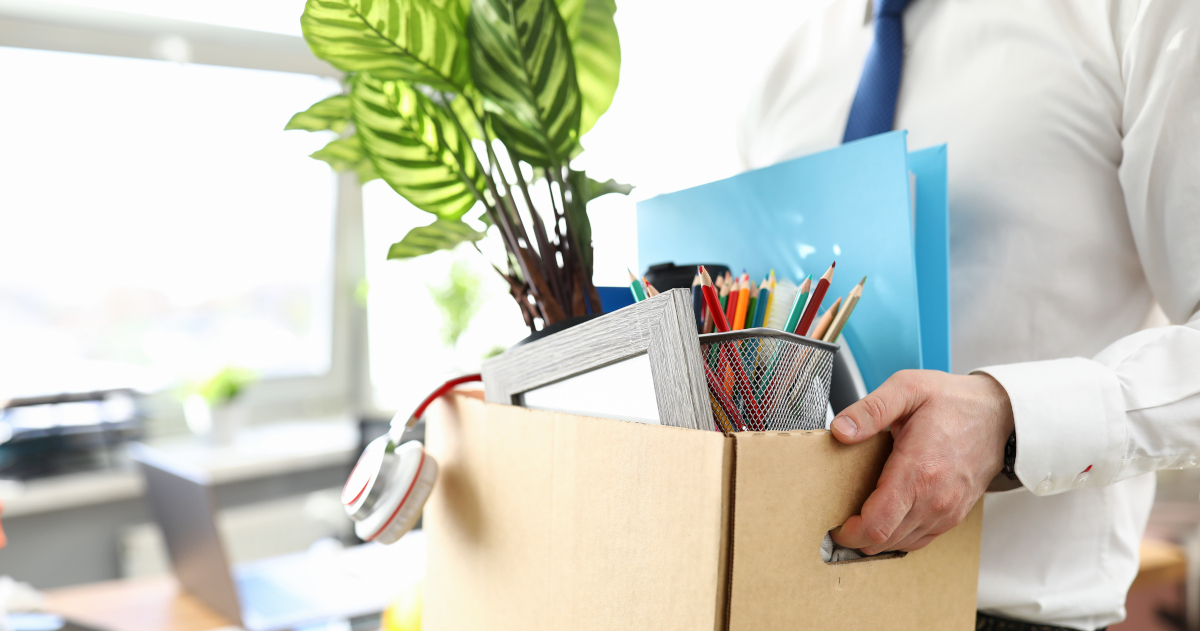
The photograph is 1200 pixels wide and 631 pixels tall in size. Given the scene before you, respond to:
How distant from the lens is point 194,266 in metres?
3.00

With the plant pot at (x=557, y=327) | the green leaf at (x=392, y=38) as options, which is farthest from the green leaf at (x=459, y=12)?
the plant pot at (x=557, y=327)

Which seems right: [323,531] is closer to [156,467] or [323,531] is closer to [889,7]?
[156,467]

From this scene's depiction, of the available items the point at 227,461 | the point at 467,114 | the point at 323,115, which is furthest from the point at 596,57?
the point at 227,461

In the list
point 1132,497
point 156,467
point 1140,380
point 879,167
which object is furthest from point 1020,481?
point 156,467

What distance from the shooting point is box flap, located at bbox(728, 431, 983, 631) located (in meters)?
0.37

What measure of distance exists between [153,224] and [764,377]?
3.08 m

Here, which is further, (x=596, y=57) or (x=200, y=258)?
(x=200, y=258)

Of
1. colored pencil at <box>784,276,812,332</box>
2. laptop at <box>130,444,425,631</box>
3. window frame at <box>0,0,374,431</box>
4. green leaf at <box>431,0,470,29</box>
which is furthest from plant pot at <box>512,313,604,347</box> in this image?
window frame at <box>0,0,374,431</box>

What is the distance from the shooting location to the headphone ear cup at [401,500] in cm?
57

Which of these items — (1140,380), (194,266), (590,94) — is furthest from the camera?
(194,266)

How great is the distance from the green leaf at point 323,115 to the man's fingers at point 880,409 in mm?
519

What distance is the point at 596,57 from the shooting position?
0.63 m

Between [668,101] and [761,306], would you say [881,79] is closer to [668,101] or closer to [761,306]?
[761,306]

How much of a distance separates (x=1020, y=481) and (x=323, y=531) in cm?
301
